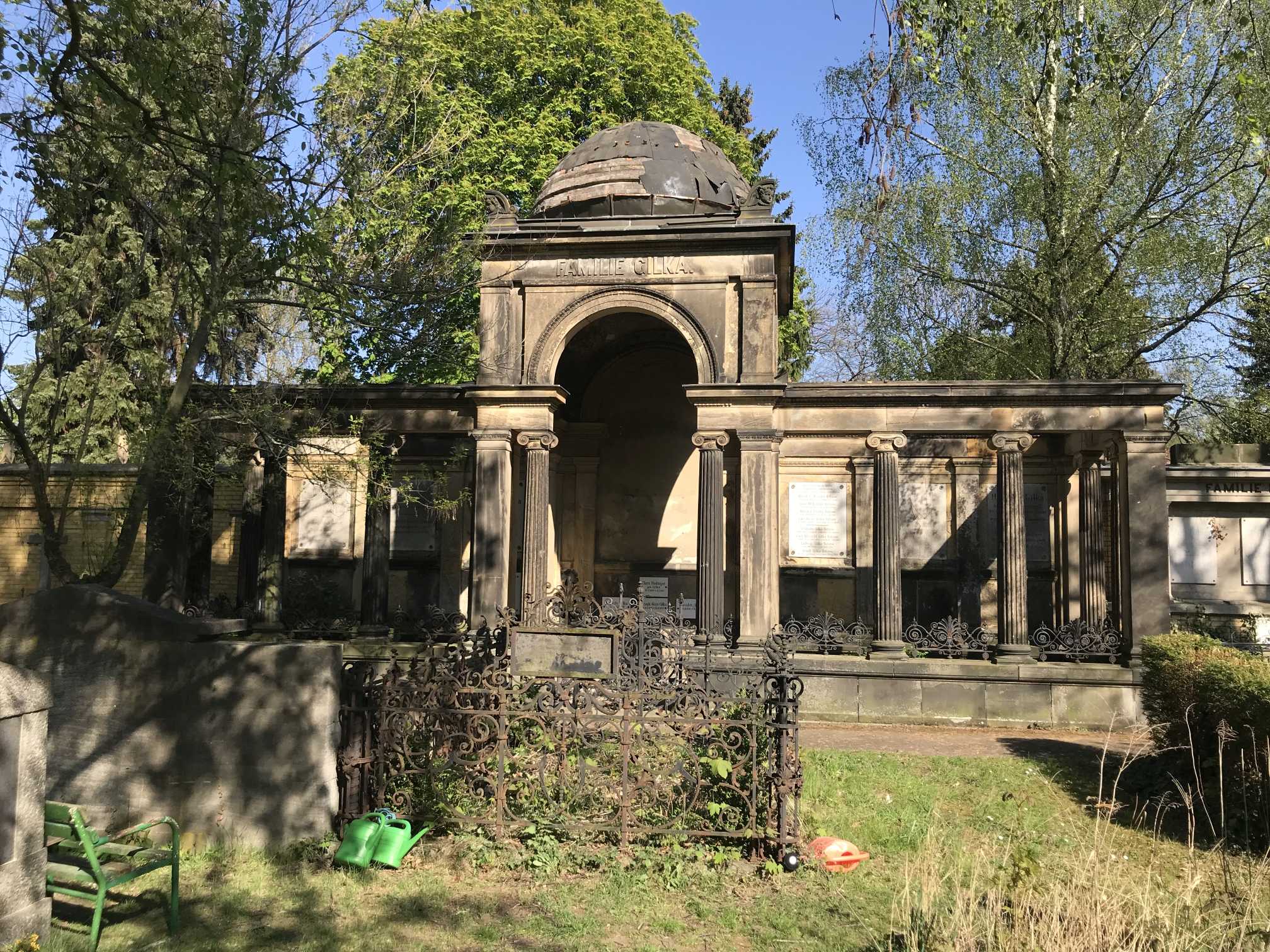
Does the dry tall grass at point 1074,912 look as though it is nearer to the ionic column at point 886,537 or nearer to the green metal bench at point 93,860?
the green metal bench at point 93,860

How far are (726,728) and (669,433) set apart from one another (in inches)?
434

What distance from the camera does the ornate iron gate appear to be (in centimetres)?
645

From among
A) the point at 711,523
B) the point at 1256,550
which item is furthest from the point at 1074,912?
the point at 1256,550

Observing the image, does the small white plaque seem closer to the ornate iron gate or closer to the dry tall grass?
the ornate iron gate

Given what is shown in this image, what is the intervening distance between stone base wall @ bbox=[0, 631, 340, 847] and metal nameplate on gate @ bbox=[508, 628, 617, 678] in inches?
105

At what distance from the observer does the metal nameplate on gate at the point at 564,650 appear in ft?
29.3

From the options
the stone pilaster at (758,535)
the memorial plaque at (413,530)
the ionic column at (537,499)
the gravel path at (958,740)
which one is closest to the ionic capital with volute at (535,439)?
the ionic column at (537,499)

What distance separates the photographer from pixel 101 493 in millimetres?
18031

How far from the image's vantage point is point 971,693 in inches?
498

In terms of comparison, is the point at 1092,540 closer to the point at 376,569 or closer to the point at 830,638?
the point at 830,638

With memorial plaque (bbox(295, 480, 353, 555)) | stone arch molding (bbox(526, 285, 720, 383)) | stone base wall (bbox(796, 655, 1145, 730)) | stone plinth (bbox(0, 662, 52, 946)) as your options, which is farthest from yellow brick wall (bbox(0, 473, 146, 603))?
stone plinth (bbox(0, 662, 52, 946))

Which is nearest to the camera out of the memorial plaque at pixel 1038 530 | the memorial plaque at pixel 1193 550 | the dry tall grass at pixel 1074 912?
the dry tall grass at pixel 1074 912

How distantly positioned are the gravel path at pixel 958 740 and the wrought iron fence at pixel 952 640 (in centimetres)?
112

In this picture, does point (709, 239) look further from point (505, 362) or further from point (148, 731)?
point (148, 731)
